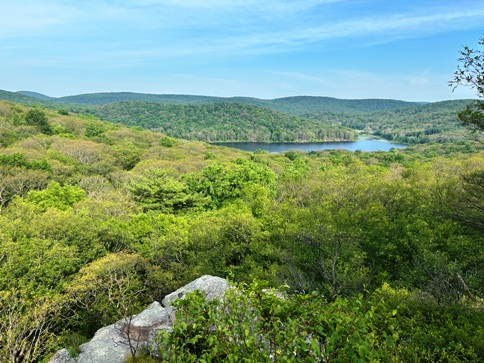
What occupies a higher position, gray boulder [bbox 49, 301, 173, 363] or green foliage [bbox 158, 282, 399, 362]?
green foliage [bbox 158, 282, 399, 362]

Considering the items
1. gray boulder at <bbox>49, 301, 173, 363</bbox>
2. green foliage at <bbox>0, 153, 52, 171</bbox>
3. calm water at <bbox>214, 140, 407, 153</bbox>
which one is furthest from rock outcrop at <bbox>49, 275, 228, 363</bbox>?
calm water at <bbox>214, 140, 407, 153</bbox>

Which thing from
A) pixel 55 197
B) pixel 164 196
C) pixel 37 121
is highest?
pixel 37 121

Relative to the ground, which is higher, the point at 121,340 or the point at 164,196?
the point at 121,340

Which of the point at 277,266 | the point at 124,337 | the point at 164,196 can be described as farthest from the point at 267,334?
the point at 164,196

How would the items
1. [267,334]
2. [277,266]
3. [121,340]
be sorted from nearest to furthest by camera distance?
[267,334] < [121,340] < [277,266]

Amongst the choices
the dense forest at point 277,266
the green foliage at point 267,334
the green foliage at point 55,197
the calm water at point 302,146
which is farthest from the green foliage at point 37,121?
the calm water at point 302,146

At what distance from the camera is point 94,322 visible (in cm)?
1761

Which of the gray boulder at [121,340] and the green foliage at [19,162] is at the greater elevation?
the green foliage at [19,162]

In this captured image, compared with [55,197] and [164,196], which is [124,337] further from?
[55,197]

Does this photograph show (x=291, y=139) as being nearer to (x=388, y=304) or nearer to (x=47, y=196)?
(x=47, y=196)

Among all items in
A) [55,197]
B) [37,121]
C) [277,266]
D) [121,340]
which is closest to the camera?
[121,340]

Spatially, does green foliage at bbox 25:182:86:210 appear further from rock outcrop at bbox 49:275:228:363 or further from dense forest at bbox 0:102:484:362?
rock outcrop at bbox 49:275:228:363

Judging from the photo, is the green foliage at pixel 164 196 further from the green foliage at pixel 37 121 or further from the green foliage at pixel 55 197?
the green foliage at pixel 37 121

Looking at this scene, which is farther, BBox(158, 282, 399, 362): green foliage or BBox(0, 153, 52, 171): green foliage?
BBox(0, 153, 52, 171): green foliage
